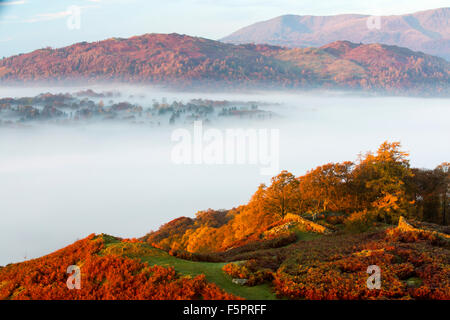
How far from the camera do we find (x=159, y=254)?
12133 mm

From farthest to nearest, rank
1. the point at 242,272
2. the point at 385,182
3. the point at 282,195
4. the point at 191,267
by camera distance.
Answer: the point at 282,195 < the point at 385,182 < the point at 191,267 < the point at 242,272

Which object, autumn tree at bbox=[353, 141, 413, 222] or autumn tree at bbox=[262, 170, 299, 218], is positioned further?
autumn tree at bbox=[262, 170, 299, 218]

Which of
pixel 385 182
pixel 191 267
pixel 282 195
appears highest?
pixel 191 267

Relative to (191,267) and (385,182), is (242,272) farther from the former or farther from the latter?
(385,182)

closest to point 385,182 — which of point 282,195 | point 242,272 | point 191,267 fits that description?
point 282,195

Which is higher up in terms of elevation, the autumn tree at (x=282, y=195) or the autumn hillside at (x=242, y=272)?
the autumn hillside at (x=242, y=272)

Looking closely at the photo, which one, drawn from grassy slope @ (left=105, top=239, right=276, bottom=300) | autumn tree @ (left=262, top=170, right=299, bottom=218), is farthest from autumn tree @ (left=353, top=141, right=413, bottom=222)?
grassy slope @ (left=105, top=239, right=276, bottom=300)

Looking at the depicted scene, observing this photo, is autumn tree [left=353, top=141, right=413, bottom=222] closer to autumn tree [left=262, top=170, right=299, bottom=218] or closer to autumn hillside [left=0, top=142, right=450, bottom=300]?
autumn tree [left=262, top=170, right=299, bottom=218]

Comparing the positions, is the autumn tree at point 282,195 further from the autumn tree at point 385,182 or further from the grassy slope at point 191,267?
the grassy slope at point 191,267

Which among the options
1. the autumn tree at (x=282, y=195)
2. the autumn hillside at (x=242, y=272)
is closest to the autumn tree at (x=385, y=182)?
the autumn tree at (x=282, y=195)

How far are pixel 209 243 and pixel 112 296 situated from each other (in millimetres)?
48144

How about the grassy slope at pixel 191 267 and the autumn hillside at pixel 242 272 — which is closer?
the autumn hillside at pixel 242 272

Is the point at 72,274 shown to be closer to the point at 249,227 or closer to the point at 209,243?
the point at 249,227
